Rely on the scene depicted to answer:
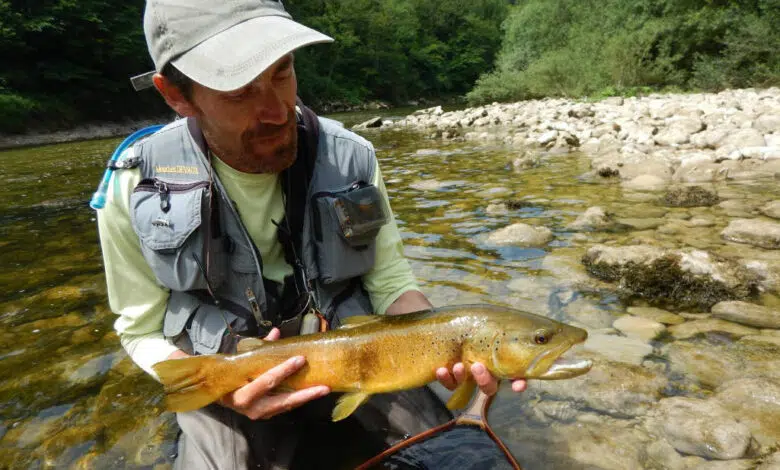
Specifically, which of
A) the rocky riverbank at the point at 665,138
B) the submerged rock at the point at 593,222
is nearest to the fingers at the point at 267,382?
the submerged rock at the point at 593,222

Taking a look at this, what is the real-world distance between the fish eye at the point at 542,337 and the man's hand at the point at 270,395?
0.89 metres

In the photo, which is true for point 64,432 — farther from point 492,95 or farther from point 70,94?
point 492,95

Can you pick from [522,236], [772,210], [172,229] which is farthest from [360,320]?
[772,210]

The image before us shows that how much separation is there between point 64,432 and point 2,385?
1.02m

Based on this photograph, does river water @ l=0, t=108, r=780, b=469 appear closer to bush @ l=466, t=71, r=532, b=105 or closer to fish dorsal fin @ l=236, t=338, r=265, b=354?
fish dorsal fin @ l=236, t=338, r=265, b=354

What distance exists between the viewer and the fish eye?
2035mm

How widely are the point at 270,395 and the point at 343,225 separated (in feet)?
2.91

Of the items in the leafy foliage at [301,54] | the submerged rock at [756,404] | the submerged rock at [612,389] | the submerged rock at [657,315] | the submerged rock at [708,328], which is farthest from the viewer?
the leafy foliage at [301,54]

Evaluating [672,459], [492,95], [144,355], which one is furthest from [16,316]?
[492,95]

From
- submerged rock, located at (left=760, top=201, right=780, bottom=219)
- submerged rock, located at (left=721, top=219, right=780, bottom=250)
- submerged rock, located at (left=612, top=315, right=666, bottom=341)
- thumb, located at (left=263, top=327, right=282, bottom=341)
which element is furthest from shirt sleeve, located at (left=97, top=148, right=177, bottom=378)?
submerged rock, located at (left=760, top=201, right=780, bottom=219)

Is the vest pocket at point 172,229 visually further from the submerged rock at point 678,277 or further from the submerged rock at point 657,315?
the submerged rock at point 678,277

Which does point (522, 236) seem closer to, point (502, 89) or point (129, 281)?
point (129, 281)

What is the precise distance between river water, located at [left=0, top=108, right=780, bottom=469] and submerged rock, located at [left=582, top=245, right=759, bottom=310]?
22cm

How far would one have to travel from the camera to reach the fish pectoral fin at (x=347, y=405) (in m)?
2.13
